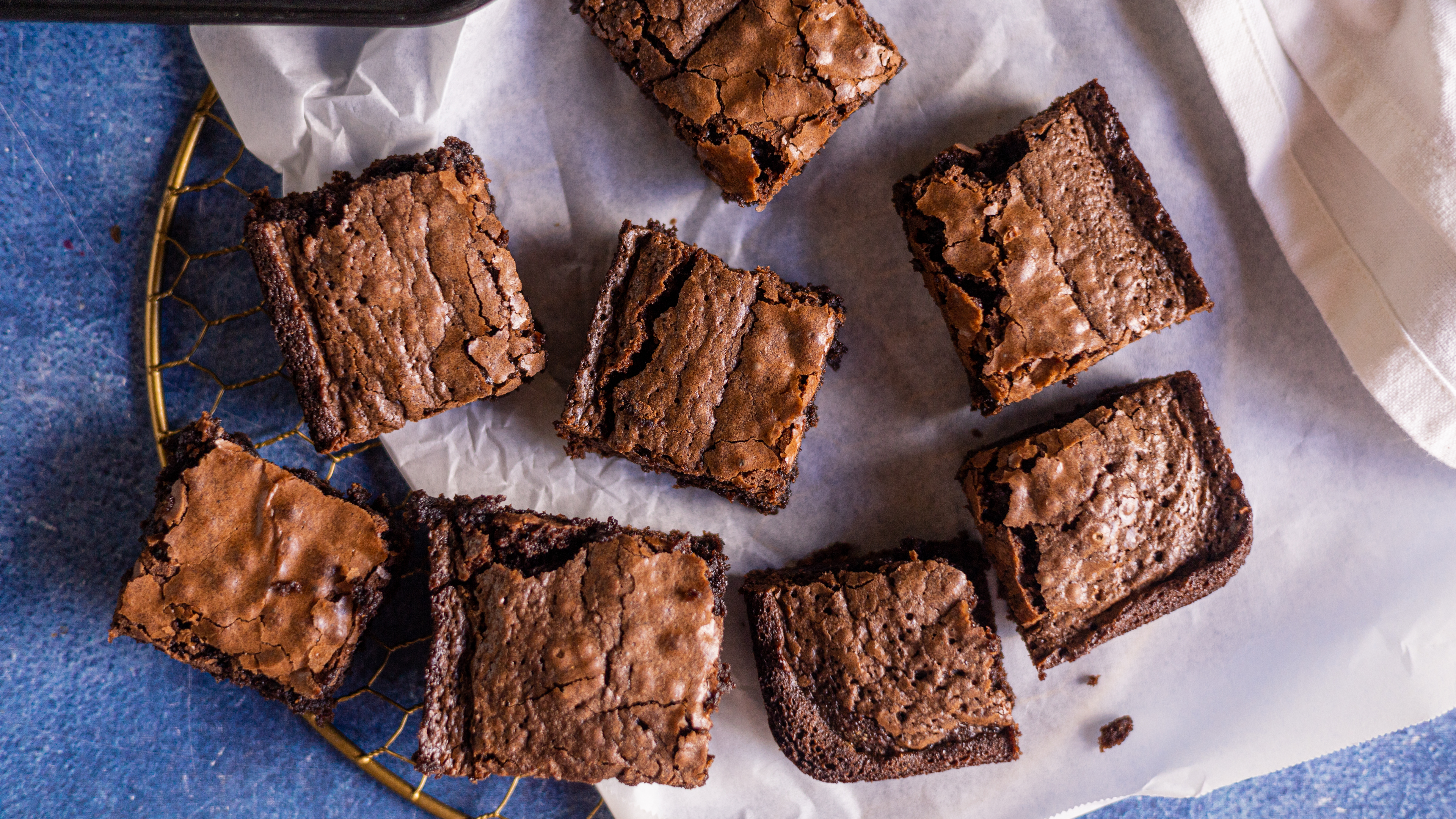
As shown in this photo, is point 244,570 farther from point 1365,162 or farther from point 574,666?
point 1365,162

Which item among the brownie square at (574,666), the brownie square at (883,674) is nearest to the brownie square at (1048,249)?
the brownie square at (883,674)

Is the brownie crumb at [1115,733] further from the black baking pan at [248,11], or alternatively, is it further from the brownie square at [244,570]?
the black baking pan at [248,11]

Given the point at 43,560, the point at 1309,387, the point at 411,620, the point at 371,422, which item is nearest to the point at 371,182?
the point at 371,422

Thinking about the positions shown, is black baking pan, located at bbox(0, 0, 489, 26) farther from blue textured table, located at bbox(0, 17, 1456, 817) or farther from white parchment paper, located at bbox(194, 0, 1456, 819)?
blue textured table, located at bbox(0, 17, 1456, 817)

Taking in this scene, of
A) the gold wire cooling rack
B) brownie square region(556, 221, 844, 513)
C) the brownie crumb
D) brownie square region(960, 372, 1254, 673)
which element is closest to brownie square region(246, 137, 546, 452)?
the gold wire cooling rack

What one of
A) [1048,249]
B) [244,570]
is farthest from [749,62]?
[244,570]

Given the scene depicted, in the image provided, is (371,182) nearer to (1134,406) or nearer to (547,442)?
(547,442)
